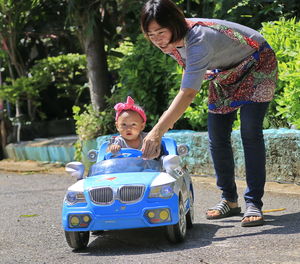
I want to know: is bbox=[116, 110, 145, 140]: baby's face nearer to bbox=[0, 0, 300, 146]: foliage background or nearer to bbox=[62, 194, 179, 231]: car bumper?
bbox=[62, 194, 179, 231]: car bumper

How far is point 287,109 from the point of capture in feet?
24.3

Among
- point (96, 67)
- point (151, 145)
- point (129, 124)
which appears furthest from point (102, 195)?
point (96, 67)

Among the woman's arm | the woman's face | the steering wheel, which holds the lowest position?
the steering wheel

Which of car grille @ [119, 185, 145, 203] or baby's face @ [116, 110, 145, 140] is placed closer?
car grille @ [119, 185, 145, 203]

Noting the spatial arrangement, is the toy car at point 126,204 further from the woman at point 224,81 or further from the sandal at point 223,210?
the sandal at point 223,210

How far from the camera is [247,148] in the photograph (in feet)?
16.3

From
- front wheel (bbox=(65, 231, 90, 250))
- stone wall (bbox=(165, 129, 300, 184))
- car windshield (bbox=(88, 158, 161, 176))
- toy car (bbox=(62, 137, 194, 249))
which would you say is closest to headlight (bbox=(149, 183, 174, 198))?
toy car (bbox=(62, 137, 194, 249))

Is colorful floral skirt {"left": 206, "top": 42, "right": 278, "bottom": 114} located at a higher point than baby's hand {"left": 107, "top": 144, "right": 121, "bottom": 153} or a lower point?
higher

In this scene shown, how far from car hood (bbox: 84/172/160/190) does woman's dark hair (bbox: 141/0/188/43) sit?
0.90 m

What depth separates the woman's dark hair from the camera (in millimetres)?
4422

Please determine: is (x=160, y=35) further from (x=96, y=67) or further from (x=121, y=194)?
(x=96, y=67)

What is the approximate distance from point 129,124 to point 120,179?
0.89 m

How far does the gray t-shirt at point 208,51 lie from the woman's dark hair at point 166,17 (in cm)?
8

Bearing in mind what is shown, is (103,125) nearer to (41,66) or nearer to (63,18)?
(63,18)
